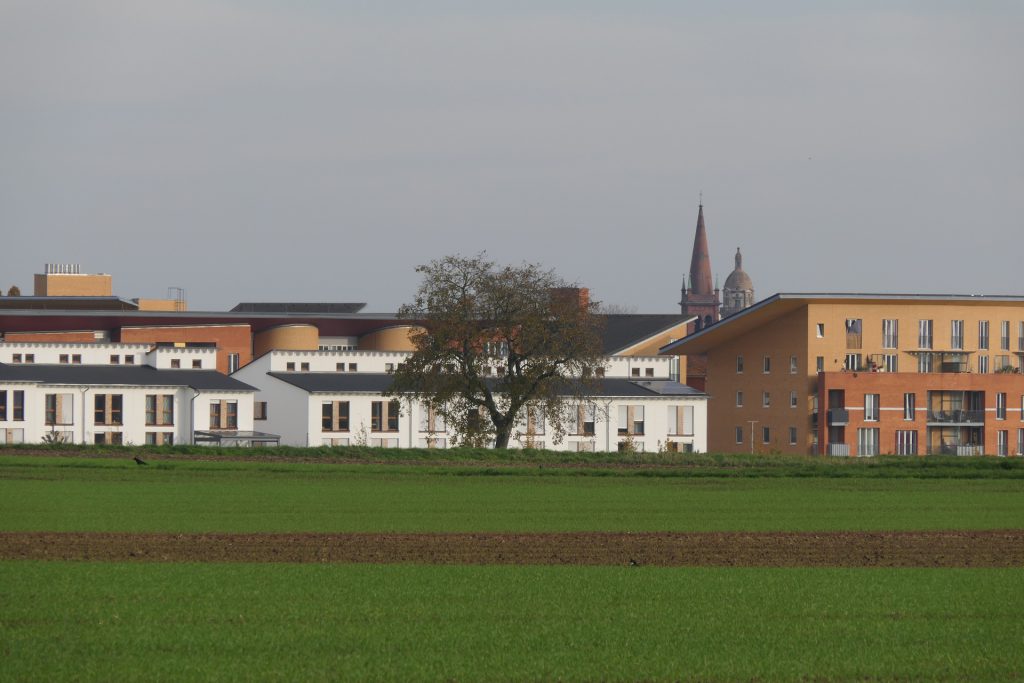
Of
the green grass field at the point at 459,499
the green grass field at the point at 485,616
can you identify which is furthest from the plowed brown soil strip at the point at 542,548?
the green grass field at the point at 459,499

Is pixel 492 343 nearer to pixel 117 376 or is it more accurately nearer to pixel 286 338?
pixel 117 376

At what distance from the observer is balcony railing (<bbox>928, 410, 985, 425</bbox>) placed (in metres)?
109

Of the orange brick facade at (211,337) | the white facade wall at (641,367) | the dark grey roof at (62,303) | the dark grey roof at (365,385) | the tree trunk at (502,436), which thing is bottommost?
the tree trunk at (502,436)

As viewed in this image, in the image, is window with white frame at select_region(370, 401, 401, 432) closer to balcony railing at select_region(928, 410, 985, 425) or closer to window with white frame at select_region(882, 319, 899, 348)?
window with white frame at select_region(882, 319, 899, 348)

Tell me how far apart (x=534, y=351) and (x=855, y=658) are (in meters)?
64.0

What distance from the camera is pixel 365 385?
99.9 m

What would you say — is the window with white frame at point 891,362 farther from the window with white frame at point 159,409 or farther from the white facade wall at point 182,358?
the window with white frame at point 159,409

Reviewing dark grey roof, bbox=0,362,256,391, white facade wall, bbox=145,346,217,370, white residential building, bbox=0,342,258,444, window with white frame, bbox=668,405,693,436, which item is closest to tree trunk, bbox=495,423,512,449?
white residential building, bbox=0,342,258,444

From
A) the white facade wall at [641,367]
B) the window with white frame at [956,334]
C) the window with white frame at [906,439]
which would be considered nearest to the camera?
the window with white frame at [906,439]

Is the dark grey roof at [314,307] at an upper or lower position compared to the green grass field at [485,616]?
upper

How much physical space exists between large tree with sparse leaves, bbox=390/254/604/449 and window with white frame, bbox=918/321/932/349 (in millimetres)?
36639

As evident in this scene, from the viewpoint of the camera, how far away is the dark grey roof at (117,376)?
9138 cm

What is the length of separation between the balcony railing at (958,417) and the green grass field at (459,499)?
4645 cm

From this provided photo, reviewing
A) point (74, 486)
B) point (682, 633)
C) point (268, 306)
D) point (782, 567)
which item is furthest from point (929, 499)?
point (268, 306)
